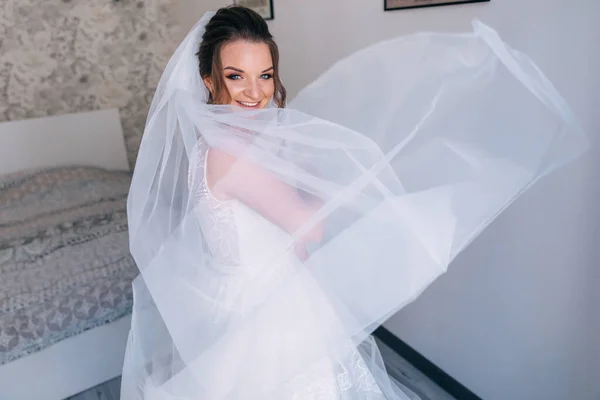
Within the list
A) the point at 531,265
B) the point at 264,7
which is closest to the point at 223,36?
the point at 531,265

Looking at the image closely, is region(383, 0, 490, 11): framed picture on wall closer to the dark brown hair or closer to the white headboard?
the dark brown hair

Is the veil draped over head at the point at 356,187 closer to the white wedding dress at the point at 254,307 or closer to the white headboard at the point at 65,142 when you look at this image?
the white wedding dress at the point at 254,307

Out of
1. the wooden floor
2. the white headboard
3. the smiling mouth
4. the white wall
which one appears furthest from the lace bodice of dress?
the white headboard

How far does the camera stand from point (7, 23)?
290 cm

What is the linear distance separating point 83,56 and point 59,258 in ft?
5.68

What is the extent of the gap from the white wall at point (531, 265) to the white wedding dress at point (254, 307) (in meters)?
0.74

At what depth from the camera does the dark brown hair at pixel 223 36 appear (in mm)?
1009

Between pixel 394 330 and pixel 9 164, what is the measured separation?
257cm

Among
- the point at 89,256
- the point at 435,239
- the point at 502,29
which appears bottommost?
the point at 89,256

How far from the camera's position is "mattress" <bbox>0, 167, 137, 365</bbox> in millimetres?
1700

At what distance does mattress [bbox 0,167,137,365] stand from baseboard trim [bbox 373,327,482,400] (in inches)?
45.6

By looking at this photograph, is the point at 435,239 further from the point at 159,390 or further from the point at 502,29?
the point at 502,29

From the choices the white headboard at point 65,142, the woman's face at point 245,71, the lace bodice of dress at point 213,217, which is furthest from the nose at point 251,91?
the white headboard at point 65,142

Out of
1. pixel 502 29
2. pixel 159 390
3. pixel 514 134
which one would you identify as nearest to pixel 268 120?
pixel 514 134
